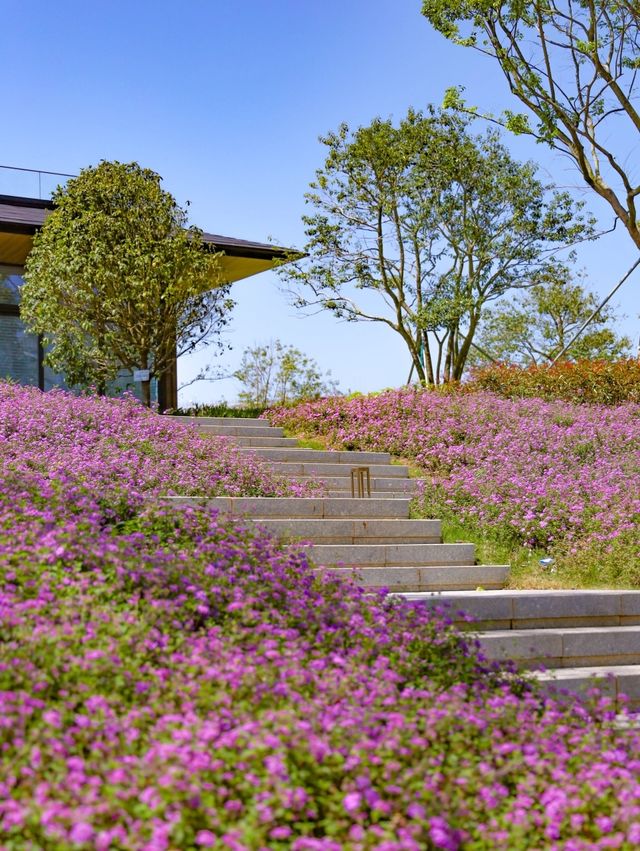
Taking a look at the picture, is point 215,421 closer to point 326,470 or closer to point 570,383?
point 326,470

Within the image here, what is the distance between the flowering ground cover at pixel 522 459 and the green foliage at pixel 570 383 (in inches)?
32.5

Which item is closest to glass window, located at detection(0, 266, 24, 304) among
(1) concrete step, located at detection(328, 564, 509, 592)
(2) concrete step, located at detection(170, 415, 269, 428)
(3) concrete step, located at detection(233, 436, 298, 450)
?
(2) concrete step, located at detection(170, 415, 269, 428)

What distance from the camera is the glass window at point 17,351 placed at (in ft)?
51.5

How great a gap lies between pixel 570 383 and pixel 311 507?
8.68 metres

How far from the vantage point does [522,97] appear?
16.2 meters

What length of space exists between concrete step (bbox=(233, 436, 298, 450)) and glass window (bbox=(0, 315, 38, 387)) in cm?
546

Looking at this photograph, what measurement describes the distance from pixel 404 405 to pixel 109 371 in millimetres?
4873

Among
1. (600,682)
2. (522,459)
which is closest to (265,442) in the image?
(522,459)

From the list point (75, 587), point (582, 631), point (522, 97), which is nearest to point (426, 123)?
point (522, 97)

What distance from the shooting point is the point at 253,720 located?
11.1 feet

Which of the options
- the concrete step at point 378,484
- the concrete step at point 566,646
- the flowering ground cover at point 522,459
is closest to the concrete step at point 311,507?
the flowering ground cover at point 522,459

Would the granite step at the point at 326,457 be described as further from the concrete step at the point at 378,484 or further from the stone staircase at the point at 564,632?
the stone staircase at the point at 564,632

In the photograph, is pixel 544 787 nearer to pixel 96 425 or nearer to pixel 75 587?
pixel 75 587

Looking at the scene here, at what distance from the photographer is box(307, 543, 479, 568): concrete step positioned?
7375mm
